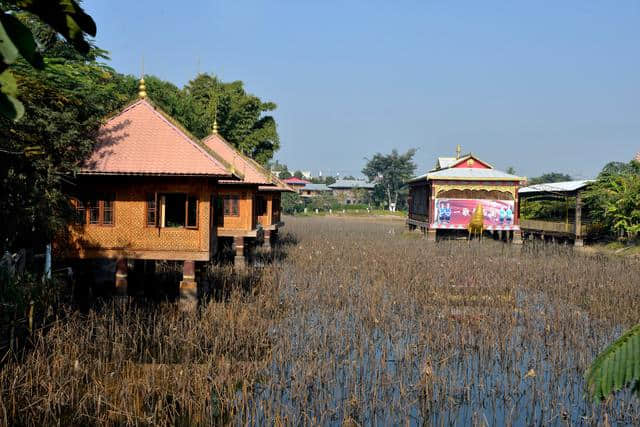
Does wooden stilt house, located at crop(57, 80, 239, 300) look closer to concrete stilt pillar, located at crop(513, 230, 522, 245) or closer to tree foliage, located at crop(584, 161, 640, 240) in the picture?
tree foliage, located at crop(584, 161, 640, 240)

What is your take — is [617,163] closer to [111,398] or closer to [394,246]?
[394,246]

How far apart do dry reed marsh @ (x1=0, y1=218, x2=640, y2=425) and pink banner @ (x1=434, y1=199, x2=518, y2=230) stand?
42.4ft

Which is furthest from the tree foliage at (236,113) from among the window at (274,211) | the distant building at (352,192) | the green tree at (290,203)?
the distant building at (352,192)

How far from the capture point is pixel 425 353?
9594 mm

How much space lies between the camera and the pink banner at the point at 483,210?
29.2 metres

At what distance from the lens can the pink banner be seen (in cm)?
2916

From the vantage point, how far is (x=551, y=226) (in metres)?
30.4

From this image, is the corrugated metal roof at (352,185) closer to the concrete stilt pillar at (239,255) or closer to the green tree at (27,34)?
the concrete stilt pillar at (239,255)

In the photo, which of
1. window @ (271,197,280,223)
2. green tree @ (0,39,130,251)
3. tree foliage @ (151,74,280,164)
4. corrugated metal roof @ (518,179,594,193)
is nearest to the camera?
green tree @ (0,39,130,251)

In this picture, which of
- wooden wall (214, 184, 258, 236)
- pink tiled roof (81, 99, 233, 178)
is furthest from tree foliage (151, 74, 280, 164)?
pink tiled roof (81, 99, 233, 178)

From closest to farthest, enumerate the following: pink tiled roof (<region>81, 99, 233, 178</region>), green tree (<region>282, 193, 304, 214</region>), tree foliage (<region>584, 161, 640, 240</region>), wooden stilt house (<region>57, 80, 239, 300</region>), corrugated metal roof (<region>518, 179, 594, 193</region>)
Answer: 1. pink tiled roof (<region>81, 99, 233, 178</region>)
2. wooden stilt house (<region>57, 80, 239, 300</region>)
3. tree foliage (<region>584, 161, 640, 240</region>)
4. corrugated metal roof (<region>518, 179, 594, 193</region>)
5. green tree (<region>282, 193, 304, 214</region>)

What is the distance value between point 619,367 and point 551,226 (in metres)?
30.3

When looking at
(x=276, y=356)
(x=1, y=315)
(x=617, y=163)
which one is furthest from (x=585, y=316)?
(x=617, y=163)

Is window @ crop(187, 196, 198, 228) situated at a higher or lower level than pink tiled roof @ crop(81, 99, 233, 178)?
lower
